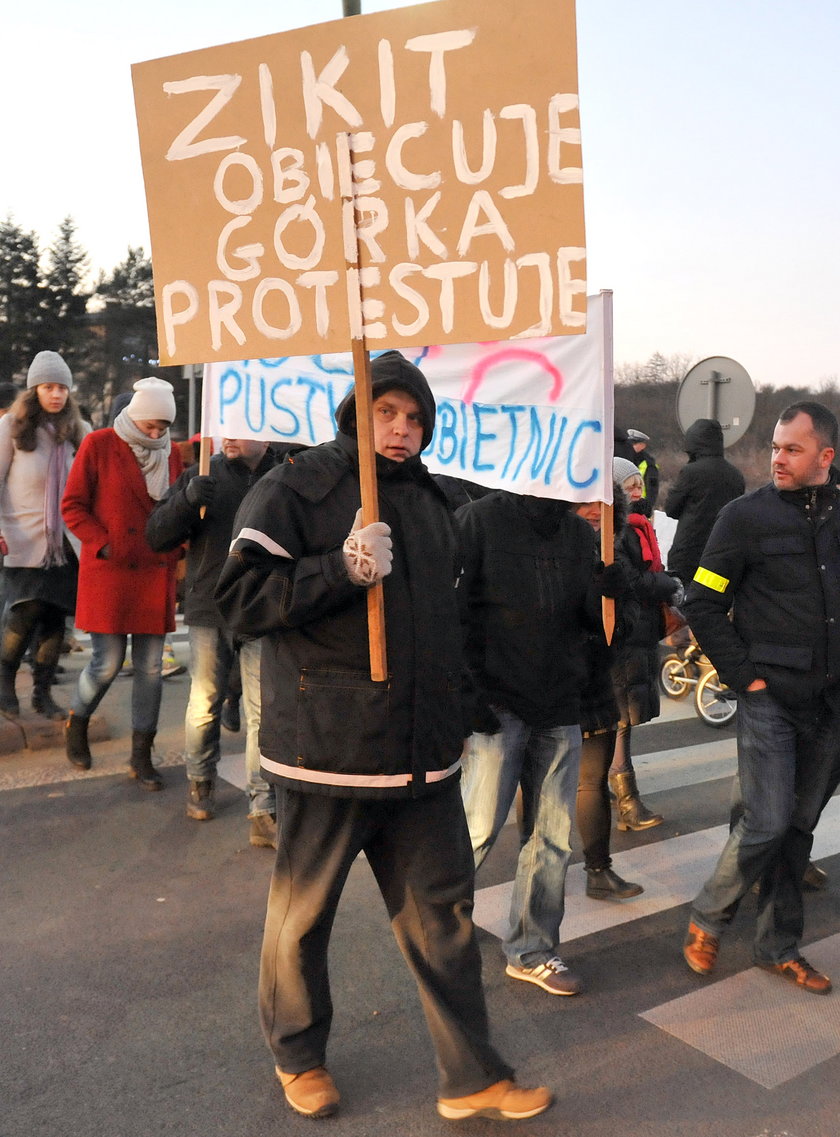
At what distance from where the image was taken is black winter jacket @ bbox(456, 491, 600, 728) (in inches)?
160

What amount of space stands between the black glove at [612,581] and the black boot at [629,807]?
206 cm

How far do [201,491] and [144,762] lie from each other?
65.0 inches

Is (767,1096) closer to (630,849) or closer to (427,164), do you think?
(630,849)

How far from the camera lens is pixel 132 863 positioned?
5.16 metres

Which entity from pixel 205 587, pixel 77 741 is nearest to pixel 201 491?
pixel 205 587

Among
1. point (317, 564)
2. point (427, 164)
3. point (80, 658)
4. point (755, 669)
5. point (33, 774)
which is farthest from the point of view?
point (80, 658)

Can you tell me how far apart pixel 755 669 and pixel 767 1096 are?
1389 millimetres

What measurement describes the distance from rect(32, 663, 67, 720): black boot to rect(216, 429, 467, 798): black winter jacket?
479 cm

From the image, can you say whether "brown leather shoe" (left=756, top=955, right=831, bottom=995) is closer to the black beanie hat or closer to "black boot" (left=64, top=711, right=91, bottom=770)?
the black beanie hat

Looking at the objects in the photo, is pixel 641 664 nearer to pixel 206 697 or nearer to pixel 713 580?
pixel 713 580

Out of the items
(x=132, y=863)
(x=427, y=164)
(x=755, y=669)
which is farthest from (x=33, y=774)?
(x=427, y=164)

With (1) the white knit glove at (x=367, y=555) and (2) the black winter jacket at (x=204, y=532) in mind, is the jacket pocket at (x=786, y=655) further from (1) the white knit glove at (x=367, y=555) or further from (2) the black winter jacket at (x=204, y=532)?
(2) the black winter jacket at (x=204, y=532)

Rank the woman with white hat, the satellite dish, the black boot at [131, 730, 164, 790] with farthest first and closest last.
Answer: the satellite dish, the woman with white hat, the black boot at [131, 730, 164, 790]

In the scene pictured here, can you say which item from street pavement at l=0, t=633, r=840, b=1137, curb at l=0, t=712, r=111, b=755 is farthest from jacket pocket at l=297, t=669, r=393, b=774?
curb at l=0, t=712, r=111, b=755
